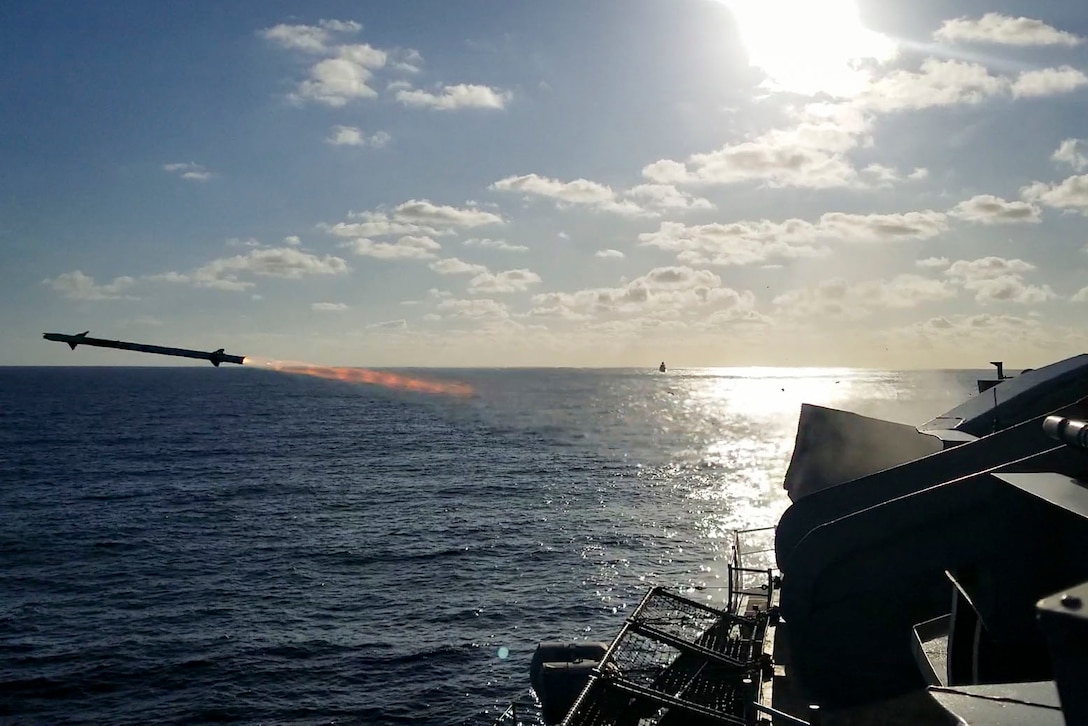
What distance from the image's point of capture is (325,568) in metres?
52.9

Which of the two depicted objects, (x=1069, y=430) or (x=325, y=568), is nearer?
(x=1069, y=430)

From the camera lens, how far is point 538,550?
58375 mm

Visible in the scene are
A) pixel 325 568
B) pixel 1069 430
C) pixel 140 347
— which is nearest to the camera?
pixel 1069 430

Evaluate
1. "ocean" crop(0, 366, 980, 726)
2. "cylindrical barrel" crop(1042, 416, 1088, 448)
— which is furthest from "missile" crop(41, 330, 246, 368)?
"cylindrical barrel" crop(1042, 416, 1088, 448)

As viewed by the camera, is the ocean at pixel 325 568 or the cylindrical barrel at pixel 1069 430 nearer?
the cylindrical barrel at pixel 1069 430

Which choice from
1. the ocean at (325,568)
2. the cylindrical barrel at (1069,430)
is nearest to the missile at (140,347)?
the ocean at (325,568)

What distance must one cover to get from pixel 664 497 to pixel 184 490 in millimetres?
49374

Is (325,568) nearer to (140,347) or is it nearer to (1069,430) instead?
(140,347)

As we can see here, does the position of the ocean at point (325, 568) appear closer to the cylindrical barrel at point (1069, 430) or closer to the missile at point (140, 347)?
the missile at point (140, 347)

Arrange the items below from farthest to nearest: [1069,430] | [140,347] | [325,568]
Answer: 1. [325,568]
2. [140,347]
3. [1069,430]

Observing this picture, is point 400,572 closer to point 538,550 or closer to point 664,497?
point 538,550

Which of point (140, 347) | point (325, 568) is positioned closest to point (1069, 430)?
point (140, 347)

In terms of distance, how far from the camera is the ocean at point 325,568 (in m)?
34.9

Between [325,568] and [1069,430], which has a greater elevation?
[1069,430]
